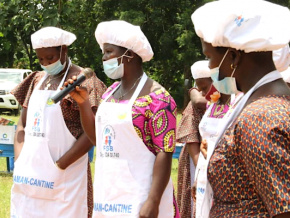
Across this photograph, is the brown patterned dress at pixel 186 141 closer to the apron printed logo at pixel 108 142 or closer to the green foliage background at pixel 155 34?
the apron printed logo at pixel 108 142

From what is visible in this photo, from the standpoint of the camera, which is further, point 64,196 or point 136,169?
point 64,196

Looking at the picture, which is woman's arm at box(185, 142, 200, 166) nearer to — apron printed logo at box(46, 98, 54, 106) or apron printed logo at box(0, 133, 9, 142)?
apron printed logo at box(46, 98, 54, 106)

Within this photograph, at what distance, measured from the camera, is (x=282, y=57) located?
2850mm

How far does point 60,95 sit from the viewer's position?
3568 mm

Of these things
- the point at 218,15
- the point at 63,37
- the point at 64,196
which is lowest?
the point at 64,196

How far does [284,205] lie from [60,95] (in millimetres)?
1851

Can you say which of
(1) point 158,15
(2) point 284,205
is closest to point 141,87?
(2) point 284,205

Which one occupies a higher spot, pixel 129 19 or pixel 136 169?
pixel 136 169

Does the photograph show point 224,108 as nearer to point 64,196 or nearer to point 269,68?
point 64,196

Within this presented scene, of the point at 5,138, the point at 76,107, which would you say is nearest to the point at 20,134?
the point at 76,107

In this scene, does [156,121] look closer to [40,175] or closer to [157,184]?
[157,184]

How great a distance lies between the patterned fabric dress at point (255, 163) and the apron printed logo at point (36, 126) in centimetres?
253

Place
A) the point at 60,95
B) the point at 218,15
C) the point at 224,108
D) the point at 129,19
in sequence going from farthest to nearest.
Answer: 1. the point at 129,19
2. the point at 224,108
3. the point at 60,95
4. the point at 218,15

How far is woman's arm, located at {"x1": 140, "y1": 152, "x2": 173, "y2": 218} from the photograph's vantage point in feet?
11.5
